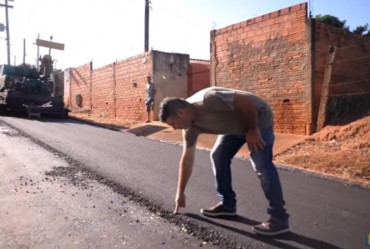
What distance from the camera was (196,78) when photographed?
19172 millimetres

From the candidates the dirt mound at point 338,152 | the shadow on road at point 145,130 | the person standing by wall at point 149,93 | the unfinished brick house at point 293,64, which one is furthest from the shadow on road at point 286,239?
the person standing by wall at point 149,93

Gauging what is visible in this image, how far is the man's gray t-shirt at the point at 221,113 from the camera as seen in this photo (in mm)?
3846

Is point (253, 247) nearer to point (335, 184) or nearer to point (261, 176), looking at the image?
point (261, 176)

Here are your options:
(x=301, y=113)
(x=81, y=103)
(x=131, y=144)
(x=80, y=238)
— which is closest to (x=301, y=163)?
(x=301, y=113)

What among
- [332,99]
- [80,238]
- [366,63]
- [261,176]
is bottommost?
[80,238]

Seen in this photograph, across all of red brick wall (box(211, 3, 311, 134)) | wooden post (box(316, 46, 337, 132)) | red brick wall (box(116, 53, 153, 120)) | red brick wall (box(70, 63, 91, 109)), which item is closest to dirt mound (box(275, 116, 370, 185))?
wooden post (box(316, 46, 337, 132))

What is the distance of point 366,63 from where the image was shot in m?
12.8

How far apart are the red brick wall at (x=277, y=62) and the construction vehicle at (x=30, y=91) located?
1001 centimetres

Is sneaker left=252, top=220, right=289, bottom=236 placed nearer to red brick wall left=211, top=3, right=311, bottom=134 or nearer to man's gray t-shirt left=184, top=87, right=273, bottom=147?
man's gray t-shirt left=184, top=87, right=273, bottom=147

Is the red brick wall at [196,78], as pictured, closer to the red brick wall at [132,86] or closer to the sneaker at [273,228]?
the red brick wall at [132,86]

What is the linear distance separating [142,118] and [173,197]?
1435 centimetres

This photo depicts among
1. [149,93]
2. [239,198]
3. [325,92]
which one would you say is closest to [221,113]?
[239,198]

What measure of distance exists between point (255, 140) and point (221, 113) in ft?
1.27

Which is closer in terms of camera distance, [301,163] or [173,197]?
[173,197]
